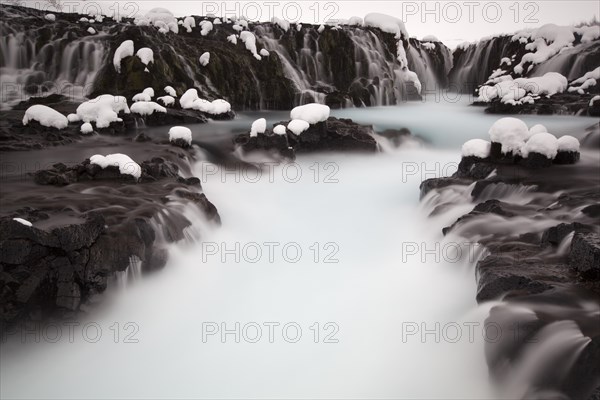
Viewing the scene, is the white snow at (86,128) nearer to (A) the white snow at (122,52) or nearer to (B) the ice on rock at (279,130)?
(B) the ice on rock at (279,130)

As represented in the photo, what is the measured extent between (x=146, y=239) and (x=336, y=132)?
7.47 m

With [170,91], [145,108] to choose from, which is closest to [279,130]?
[145,108]

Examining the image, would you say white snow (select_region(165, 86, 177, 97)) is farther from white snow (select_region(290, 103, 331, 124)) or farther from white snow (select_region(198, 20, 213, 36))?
white snow (select_region(198, 20, 213, 36))

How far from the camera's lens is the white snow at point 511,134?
8086 millimetres

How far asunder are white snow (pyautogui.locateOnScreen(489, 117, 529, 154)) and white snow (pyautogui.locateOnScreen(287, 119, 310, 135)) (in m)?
4.82

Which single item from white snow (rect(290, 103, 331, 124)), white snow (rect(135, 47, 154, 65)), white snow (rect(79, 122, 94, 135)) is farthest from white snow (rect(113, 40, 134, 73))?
white snow (rect(290, 103, 331, 124))

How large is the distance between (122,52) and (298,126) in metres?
8.25

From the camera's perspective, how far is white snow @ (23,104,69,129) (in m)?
11.1

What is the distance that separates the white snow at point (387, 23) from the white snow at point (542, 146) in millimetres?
18420

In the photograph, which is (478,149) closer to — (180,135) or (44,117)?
(180,135)

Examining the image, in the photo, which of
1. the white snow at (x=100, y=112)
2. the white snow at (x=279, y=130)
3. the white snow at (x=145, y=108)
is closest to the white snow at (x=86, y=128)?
the white snow at (x=100, y=112)

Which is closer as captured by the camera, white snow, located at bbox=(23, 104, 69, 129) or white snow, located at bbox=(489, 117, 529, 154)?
white snow, located at bbox=(489, 117, 529, 154)

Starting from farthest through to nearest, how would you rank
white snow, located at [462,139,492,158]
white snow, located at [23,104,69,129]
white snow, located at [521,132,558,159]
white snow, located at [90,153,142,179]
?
white snow, located at [23,104,69,129], white snow, located at [462,139,492,158], white snow, located at [521,132,558,159], white snow, located at [90,153,142,179]

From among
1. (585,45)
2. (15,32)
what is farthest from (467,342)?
(585,45)
